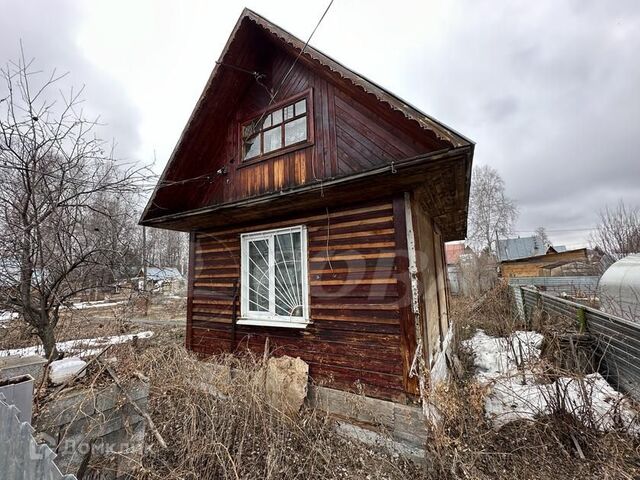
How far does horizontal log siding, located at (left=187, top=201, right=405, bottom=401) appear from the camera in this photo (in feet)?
13.0

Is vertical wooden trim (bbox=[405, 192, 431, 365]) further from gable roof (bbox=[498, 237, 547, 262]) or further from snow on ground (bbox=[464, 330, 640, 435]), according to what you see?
gable roof (bbox=[498, 237, 547, 262])

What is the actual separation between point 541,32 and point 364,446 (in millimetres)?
7488

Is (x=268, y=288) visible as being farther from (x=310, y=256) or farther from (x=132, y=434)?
(x=132, y=434)

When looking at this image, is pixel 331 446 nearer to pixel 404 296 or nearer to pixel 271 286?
pixel 404 296

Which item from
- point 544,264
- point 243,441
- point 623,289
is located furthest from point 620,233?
point 243,441

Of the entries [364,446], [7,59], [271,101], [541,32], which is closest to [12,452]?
[364,446]

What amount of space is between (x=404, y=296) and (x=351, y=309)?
2.76ft

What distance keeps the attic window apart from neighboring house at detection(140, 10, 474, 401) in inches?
1.0

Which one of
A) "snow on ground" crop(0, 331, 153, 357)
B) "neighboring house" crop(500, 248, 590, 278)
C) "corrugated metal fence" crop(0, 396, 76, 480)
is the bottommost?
"snow on ground" crop(0, 331, 153, 357)

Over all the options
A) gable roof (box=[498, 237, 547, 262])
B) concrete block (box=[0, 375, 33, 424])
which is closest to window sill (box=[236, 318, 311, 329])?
concrete block (box=[0, 375, 33, 424])

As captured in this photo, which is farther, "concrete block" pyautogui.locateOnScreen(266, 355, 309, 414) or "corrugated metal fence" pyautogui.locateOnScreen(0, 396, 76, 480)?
"concrete block" pyautogui.locateOnScreen(266, 355, 309, 414)

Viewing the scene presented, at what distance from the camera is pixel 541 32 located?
5.05m

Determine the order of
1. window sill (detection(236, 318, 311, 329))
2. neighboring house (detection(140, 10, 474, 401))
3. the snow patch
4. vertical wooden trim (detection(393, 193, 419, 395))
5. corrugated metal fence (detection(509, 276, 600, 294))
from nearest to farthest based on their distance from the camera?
1. vertical wooden trim (detection(393, 193, 419, 395))
2. neighboring house (detection(140, 10, 474, 401))
3. window sill (detection(236, 318, 311, 329))
4. the snow patch
5. corrugated metal fence (detection(509, 276, 600, 294))

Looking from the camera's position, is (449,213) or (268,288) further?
(449,213)
